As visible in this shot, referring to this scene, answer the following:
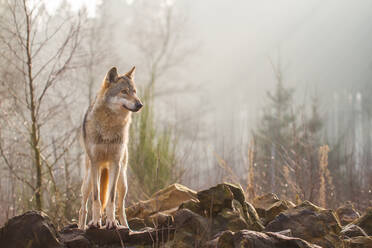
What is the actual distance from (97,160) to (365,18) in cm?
4153

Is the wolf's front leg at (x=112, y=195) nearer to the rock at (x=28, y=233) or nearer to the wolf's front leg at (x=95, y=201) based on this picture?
the wolf's front leg at (x=95, y=201)

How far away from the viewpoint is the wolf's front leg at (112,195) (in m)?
3.98

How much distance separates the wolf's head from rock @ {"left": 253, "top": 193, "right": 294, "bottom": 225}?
1.97 m

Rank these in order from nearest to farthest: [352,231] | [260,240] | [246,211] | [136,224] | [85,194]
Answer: [260,240]
[352,231]
[246,211]
[85,194]
[136,224]

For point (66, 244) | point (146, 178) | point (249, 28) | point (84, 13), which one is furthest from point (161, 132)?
point (249, 28)

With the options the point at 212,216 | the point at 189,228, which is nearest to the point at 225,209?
the point at 212,216

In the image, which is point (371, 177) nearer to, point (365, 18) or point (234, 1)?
point (365, 18)

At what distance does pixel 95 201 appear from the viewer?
408 centimetres

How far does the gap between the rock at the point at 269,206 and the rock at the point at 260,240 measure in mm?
1235

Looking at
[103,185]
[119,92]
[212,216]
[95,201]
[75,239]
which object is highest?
[119,92]

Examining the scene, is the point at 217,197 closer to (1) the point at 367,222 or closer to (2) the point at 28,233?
(1) the point at 367,222

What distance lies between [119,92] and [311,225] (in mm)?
2326

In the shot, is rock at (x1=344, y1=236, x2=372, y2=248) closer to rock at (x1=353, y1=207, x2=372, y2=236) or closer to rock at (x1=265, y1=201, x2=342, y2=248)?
rock at (x1=265, y1=201, x2=342, y2=248)

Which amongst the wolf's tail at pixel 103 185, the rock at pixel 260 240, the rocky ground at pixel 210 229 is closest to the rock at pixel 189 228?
the rocky ground at pixel 210 229
